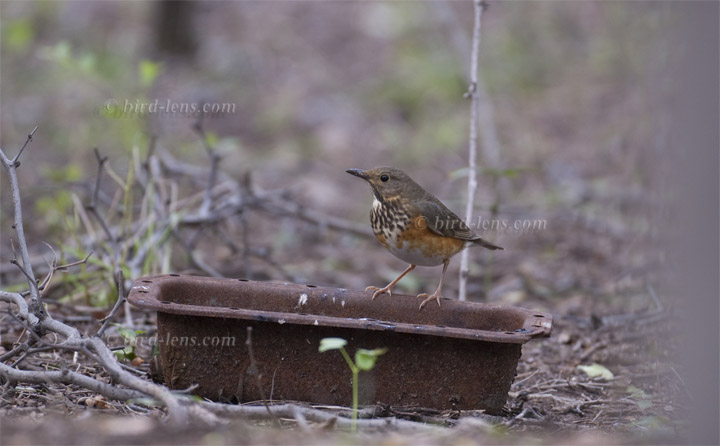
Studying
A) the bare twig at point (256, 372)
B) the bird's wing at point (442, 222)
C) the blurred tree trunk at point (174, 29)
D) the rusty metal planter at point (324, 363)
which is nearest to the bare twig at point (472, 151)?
the bird's wing at point (442, 222)

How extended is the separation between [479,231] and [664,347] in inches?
145

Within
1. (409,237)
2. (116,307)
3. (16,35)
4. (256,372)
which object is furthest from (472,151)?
(16,35)

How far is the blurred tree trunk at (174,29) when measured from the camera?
12.5 meters

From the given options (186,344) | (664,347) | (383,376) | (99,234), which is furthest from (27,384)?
(664,347)

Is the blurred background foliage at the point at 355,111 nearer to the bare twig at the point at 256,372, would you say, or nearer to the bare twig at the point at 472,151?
the bare twig at the point at 472,151

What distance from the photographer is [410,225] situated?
418cm

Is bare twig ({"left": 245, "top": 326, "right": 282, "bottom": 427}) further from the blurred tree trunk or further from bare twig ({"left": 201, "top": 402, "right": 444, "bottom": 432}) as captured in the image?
the blurred tree trunk

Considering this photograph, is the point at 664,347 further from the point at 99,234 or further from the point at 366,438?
the point at 99,234

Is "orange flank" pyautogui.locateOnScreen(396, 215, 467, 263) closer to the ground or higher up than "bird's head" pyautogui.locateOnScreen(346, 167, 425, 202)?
closer to the ground

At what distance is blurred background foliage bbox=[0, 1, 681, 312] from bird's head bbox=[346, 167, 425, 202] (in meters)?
1.86

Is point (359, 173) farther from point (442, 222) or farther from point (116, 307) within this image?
point (116, 307)

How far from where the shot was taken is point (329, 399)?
3596mm

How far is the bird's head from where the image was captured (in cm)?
436

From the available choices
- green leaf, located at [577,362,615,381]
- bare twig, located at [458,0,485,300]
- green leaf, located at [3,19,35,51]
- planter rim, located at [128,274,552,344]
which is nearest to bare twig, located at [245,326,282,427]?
planter rim, located at [128,274,552,344]
